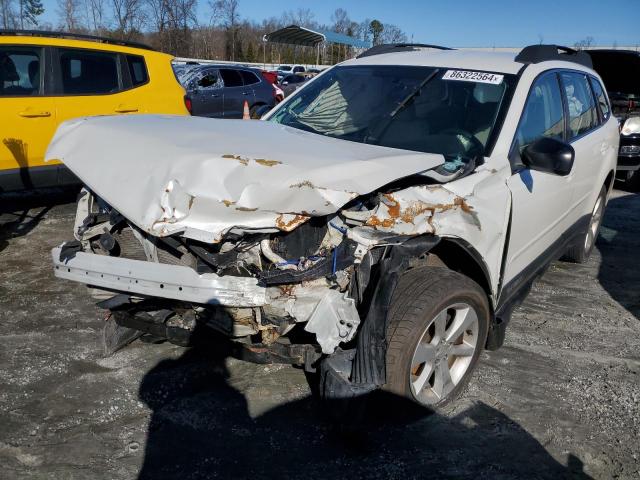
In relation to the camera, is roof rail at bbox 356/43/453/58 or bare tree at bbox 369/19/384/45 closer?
roof rail at bbox 356/43/453/58

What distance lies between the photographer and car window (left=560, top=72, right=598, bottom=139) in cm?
416

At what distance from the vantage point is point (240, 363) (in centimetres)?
342

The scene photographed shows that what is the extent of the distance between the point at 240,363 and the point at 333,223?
135 centimetres

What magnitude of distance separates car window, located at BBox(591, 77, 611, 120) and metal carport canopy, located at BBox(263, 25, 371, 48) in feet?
67.0

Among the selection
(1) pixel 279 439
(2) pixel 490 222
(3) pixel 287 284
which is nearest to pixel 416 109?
(2) pixel 490 222

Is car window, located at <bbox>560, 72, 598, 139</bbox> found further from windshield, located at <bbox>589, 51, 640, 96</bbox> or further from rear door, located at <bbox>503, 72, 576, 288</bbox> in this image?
windshield, located at <bbox>589, 51, 640, 96</bbox>

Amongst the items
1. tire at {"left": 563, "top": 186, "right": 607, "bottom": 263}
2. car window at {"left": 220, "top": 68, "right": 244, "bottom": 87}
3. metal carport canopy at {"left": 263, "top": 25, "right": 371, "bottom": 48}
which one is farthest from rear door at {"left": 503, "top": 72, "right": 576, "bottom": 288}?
metal carport canopy at {"left": 263, "top": 25, "right": 371, "bottom": 48}

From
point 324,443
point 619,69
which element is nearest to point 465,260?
point 324,443

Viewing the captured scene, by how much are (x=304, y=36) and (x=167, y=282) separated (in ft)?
84.0

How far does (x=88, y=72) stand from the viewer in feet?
21.4

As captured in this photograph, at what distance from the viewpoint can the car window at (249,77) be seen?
492 inches

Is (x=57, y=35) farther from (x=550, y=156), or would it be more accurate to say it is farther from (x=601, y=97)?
(x=601, y=97)

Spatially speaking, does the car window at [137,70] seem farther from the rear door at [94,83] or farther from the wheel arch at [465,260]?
the wheel arch at [465,260]

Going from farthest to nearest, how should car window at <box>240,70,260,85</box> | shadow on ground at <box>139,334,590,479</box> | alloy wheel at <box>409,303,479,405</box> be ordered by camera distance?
1. car window at <box>240,70,260,85</box>
2. alloy wheel at <box>409,303,479,405</box>
3. shadow on ground at <box>139,334,590,479</box>
